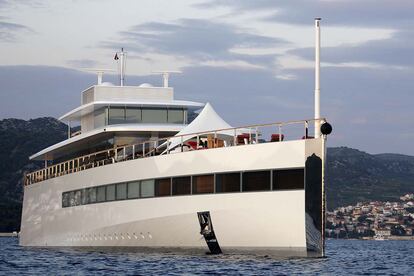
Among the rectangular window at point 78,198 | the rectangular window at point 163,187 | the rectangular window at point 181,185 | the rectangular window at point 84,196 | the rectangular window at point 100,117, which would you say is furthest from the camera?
the rectangular window at point 100,117

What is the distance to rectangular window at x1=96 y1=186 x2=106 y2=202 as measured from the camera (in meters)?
49.8

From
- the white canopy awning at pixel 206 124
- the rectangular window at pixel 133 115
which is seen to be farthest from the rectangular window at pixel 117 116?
the white canopy awning at pixel 206 124

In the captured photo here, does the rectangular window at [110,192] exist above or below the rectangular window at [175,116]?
below

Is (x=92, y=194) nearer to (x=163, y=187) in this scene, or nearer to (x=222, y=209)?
(x=163, y=187)

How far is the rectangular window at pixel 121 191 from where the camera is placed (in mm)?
47719

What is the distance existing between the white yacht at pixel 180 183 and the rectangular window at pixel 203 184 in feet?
0.16

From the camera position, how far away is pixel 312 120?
40.5 meters

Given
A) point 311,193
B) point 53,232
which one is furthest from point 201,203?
point 53,232

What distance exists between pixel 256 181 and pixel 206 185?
2.58 metres

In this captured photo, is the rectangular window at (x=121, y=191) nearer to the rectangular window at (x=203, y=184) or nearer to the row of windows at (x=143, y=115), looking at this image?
the rectangular window at (x=203, y=184)

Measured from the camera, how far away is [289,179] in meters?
40.2

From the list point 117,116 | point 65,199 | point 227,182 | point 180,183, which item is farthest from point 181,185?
point 65,199

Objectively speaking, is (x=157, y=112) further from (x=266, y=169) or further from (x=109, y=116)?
(x=266, y=169)

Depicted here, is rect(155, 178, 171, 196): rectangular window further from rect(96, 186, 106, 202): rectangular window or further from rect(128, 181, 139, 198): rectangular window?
rect(96, 186, 106, 202): rectangular window
